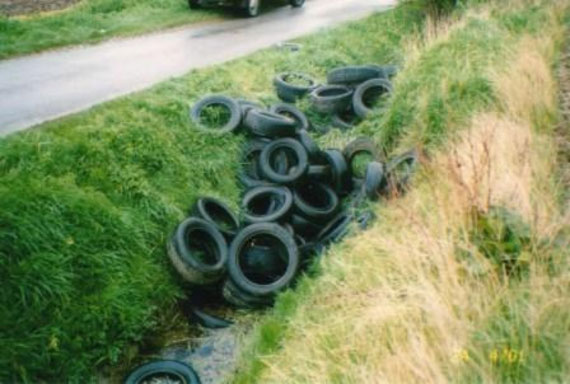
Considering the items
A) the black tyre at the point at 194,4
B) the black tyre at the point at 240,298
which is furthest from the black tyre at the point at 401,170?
the black tyre at the point at 194,4

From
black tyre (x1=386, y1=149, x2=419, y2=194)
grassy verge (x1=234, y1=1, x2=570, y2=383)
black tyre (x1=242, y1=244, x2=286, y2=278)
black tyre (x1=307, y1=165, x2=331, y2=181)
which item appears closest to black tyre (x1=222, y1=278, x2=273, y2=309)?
black tyre (x1=242, y1=244, x2=286, y2=278)

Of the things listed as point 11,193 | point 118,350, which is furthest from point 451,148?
point 11,193

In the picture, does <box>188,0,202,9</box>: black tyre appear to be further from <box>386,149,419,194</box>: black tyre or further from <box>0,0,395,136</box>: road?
<box>386,149,419,194</box>: black tyre

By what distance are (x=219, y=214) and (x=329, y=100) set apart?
3.08 m

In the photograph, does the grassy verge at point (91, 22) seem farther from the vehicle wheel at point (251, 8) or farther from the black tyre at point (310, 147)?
the black tyre at point (310, 147)

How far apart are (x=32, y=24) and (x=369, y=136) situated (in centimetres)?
844

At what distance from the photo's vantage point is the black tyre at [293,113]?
29.9 ft

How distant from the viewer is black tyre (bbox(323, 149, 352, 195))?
8117 millimetres

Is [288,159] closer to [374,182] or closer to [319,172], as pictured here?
[319,172]

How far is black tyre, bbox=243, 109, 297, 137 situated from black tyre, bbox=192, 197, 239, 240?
1.45m

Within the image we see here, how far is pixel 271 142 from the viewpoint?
27.5 ft

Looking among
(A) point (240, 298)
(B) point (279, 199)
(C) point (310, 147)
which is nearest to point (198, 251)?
(A) point (240, 298)

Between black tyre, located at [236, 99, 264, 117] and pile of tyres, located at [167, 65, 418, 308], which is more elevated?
black tyre, located at [236, 99, 264, 117]

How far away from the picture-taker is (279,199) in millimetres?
7777
